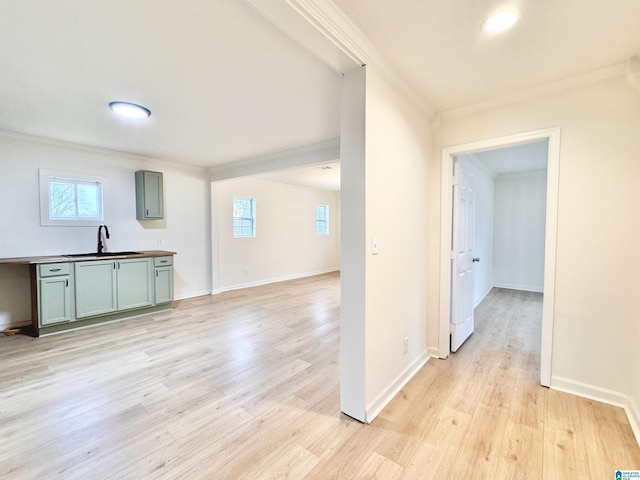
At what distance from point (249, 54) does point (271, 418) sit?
2.49 metres

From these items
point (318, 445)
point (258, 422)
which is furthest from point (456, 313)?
point (258, 422)

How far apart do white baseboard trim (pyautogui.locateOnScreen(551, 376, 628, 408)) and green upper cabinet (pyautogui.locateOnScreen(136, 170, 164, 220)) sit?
5.40 metres

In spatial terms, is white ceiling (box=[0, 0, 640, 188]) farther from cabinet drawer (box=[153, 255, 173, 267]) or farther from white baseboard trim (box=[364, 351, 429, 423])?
white baseboard trim (box=[364, 351, 429, 423])

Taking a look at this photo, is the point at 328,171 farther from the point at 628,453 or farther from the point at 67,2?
the point at 628,453

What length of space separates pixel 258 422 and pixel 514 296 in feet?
17.4

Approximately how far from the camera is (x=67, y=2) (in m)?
1.47

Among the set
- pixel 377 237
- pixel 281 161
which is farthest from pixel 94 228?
pixel 377 237

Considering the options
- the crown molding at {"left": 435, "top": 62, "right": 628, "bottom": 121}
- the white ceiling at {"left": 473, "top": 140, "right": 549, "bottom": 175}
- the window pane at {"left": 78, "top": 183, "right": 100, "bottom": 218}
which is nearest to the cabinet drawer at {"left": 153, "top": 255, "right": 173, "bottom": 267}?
the window pane at {"left": 78, "top": 183, "right": 100, "bottom": 218}

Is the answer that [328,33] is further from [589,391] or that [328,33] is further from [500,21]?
[589,391]

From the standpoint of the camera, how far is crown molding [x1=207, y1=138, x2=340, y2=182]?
3.87 m

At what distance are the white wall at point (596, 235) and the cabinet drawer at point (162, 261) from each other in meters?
4.85

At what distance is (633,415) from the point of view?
1824 millimetres

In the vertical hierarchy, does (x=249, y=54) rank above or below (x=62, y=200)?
above

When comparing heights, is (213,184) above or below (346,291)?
above
